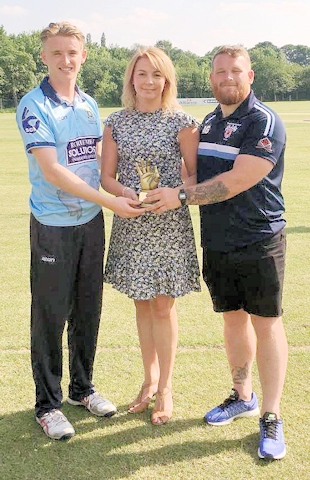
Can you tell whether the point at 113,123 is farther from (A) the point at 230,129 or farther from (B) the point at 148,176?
(A) the point at 230,129

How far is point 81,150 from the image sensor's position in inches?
122

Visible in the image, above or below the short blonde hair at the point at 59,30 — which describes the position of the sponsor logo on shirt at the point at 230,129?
below

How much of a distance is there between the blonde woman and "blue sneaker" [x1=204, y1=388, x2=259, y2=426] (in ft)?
0.84

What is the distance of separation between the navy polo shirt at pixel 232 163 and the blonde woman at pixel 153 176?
18 cm

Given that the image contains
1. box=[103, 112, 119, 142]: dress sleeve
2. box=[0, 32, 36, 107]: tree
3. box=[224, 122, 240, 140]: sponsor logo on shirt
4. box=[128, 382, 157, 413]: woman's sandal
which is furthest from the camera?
box=[0, 32, 36, 107]: tree

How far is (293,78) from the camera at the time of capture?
91000 mm

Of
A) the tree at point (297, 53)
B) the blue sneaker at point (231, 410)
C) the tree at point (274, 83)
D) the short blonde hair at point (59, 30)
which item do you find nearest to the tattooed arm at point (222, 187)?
the short blonde hair at point (59, 30)

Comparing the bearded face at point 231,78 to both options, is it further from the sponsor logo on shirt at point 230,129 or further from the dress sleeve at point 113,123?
the dress sleeve at point 113,123

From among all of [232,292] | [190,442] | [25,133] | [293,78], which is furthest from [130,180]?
[293,78]

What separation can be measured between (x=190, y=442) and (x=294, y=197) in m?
7.98

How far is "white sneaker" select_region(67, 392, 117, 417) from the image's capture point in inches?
134

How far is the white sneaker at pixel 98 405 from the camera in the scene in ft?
11.2

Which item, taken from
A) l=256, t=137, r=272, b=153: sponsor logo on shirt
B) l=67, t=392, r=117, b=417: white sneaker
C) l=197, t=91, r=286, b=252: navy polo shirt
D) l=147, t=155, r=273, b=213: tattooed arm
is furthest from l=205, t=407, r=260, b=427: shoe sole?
l=256, t=137, r=272, b=153: sponsor logo on shirt

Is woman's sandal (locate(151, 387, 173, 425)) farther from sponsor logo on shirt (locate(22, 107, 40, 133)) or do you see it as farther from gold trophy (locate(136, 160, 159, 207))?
sponsor logo on shirt (locate(22, 107, 40, 133))
